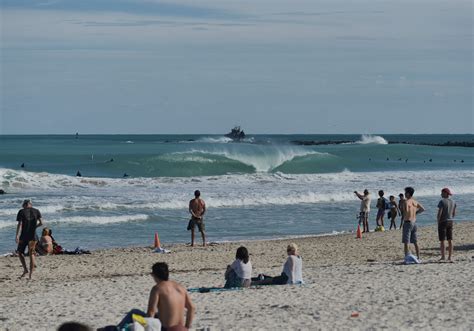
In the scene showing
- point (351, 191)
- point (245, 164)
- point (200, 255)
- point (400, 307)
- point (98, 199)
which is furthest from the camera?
point (245, 164)

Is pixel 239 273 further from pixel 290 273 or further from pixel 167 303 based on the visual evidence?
pixel 167 303

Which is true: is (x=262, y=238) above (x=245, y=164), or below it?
below

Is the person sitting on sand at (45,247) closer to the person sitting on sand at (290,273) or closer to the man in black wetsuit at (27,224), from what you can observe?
the man in black wetsuit at (27,224)

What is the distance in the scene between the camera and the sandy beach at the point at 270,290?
1122 cm

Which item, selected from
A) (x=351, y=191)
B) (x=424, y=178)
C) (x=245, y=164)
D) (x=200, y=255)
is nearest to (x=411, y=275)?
(x=200, y=255)

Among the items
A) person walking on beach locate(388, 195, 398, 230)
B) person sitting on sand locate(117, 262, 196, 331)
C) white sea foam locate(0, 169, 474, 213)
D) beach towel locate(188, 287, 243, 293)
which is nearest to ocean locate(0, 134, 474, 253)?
white sea foam locate(0, 169, 474, 213)

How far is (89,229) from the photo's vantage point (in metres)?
25.2

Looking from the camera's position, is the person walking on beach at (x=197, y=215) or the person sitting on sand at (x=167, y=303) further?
the person walking on beach at (x=197, y=215)

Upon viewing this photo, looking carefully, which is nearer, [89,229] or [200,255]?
[200,255]

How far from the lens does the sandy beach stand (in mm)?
11219

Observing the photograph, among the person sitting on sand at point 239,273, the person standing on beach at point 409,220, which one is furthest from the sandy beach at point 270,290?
the person standing on beach at point 409,220

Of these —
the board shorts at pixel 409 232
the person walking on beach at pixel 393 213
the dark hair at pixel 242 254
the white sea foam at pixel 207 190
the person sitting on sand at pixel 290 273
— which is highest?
the white sea foam at pixel 207 190

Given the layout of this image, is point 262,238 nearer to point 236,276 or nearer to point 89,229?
point 89,229

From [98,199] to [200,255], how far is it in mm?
14312
